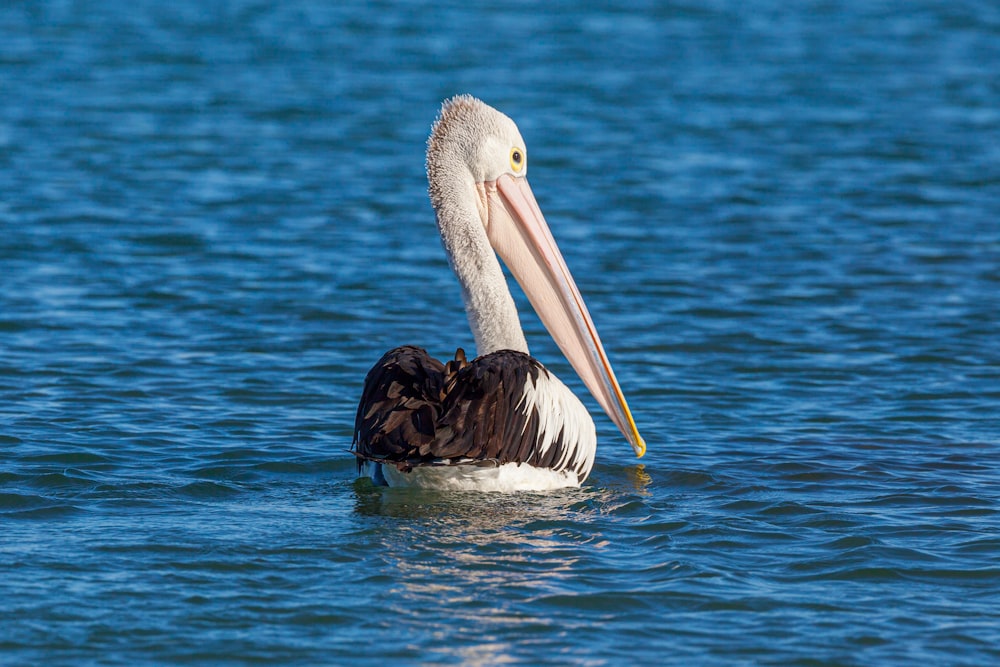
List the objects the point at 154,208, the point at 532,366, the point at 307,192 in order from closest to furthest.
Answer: the point at 532,366
the point at 154,208
the point at 307,192

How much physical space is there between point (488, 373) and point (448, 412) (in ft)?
0.78

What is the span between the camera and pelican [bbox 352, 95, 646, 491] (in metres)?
5.52

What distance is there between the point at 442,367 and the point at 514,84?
12.3 meters

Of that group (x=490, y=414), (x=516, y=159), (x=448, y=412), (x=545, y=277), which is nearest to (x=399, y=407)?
(x=448, y=412)

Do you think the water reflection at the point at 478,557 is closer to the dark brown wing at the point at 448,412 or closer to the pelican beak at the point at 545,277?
the dark brown wing at the point at 448,412

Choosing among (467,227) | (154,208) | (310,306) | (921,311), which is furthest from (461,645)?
(154,208)

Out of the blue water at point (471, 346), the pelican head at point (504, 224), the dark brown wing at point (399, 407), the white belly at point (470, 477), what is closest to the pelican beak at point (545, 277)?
the pelican head at point (504, 224)

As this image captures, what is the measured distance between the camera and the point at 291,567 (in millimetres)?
4969

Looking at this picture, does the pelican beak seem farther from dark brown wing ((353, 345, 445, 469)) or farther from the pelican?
dark brown wing ((353, 345, 445, 469))

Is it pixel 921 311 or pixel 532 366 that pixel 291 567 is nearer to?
pixel 532 366

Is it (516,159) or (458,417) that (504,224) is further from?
(458,417)

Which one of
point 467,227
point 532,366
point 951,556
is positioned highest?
point 467,227

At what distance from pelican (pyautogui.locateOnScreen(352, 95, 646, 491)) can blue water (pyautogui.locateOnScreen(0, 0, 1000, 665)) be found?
7.0 inches

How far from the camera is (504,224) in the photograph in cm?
670
